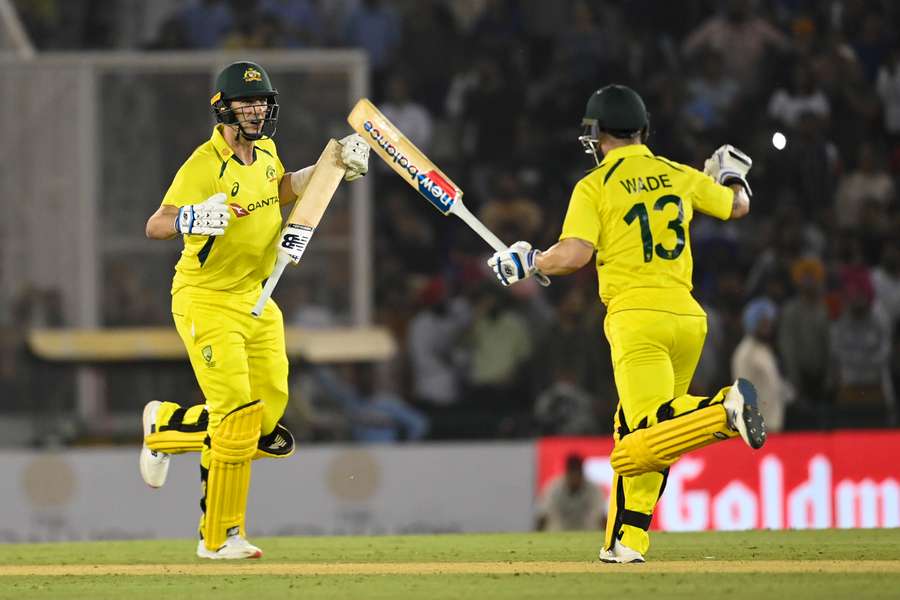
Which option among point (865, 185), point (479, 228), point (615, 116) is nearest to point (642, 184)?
point (615, 116)

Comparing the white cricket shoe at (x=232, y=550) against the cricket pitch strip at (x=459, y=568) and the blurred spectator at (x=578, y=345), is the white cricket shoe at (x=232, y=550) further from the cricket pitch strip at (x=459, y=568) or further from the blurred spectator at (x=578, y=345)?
the blurred spectator at (x=578, y=345)

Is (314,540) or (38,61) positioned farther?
(38,61)

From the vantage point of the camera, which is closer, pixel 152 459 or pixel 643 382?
pixel 643 382

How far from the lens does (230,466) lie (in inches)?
262

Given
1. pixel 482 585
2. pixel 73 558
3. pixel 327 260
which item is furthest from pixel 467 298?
pixel 482 585

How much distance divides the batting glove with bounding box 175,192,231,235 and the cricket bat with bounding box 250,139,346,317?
429 mm

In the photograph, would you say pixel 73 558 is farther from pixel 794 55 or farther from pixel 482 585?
pixel 794 55

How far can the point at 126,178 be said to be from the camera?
11.6m

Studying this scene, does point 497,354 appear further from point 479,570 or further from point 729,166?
point 479,570

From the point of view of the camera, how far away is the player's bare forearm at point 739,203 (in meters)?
6.61

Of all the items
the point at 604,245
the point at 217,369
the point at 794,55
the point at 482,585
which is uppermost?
the point at 794,55

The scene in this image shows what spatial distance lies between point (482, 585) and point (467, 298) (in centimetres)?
686

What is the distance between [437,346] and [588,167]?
171 centimetres

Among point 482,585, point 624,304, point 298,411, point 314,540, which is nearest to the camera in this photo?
point 482,585
